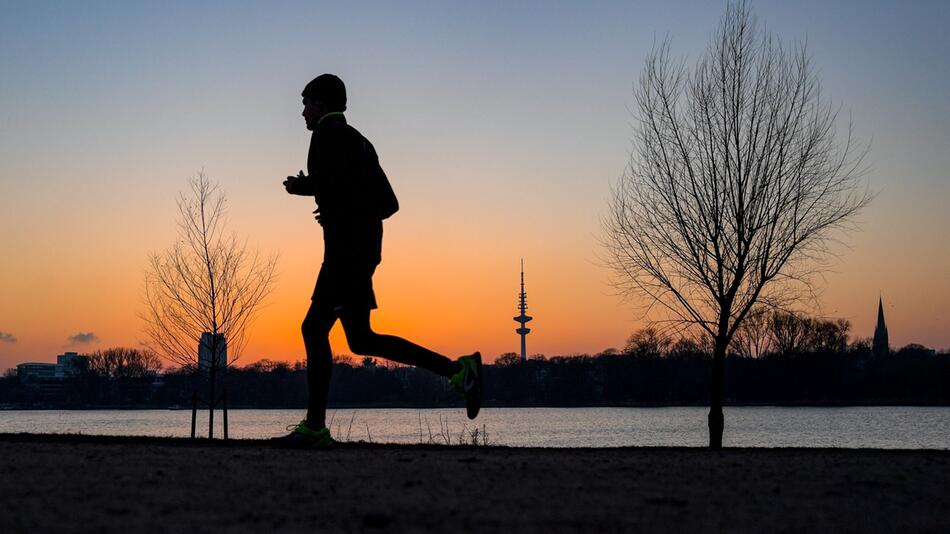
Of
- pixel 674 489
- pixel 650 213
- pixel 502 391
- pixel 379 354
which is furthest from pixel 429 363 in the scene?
pixel 502 391

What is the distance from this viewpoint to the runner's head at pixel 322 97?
7.40 metres

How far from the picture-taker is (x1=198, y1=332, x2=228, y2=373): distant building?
22078mm

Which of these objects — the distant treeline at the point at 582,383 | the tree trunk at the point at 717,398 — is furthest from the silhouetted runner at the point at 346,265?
the distant treeline at the point at 582,383

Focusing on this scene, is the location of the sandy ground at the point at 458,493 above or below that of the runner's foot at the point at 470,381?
below

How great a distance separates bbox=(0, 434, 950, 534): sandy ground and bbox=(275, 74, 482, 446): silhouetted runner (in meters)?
0.55

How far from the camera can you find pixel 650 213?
1627 cm

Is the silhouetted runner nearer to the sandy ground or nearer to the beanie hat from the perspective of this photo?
the beanie hat

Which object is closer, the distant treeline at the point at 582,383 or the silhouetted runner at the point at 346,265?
the silhouetted runner at the point at 346,265

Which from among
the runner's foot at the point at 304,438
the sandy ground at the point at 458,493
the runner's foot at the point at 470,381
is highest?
the runner's foot at the point at 470,381

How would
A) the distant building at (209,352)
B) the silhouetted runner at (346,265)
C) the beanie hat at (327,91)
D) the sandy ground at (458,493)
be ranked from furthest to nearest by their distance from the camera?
the distant building at (209,352)
the beanie hat at (327,91)
the silhouetted runner at (346,265)
the sandy ground at (458,493)

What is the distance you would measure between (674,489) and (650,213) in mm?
11655

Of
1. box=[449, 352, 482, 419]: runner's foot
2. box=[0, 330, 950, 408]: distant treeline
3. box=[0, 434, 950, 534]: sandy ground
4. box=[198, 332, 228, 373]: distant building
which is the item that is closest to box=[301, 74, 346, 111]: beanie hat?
→ box=[449, 352, 482, 419]: runner's foot

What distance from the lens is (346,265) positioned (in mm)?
6949

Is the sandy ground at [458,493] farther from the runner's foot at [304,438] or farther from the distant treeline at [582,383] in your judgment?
the distant treeline at [582,383]
